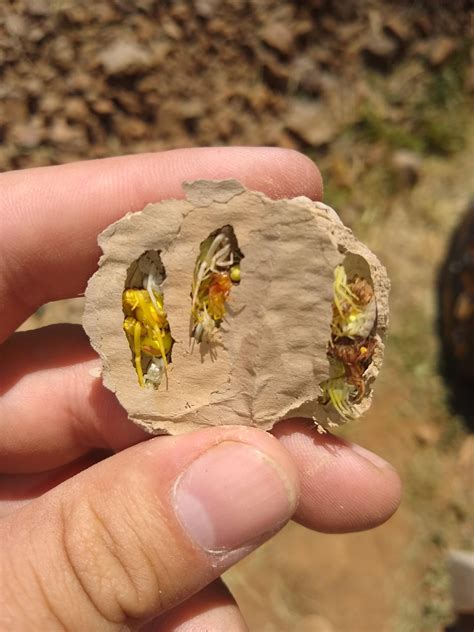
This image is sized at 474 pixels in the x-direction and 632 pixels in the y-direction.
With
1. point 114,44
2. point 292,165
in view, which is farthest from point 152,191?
point 114,44

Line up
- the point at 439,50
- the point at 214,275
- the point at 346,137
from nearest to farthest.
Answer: the point at 214,275 < the point at 346,137 < the point at 439,50

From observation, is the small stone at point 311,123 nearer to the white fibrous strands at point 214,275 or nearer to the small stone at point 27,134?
the small stone at point 27,134

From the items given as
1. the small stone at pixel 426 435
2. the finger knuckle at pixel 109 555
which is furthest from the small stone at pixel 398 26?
the finger knuckle at pixel 109 555

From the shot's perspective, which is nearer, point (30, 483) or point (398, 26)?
point (30, 483)

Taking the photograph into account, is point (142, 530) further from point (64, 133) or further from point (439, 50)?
point (439, 50)

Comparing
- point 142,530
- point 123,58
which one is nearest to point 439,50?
point 123,58

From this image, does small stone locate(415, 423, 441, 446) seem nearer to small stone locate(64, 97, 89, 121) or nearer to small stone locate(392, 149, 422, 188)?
small stone locate(392, 149, 422, 188)
